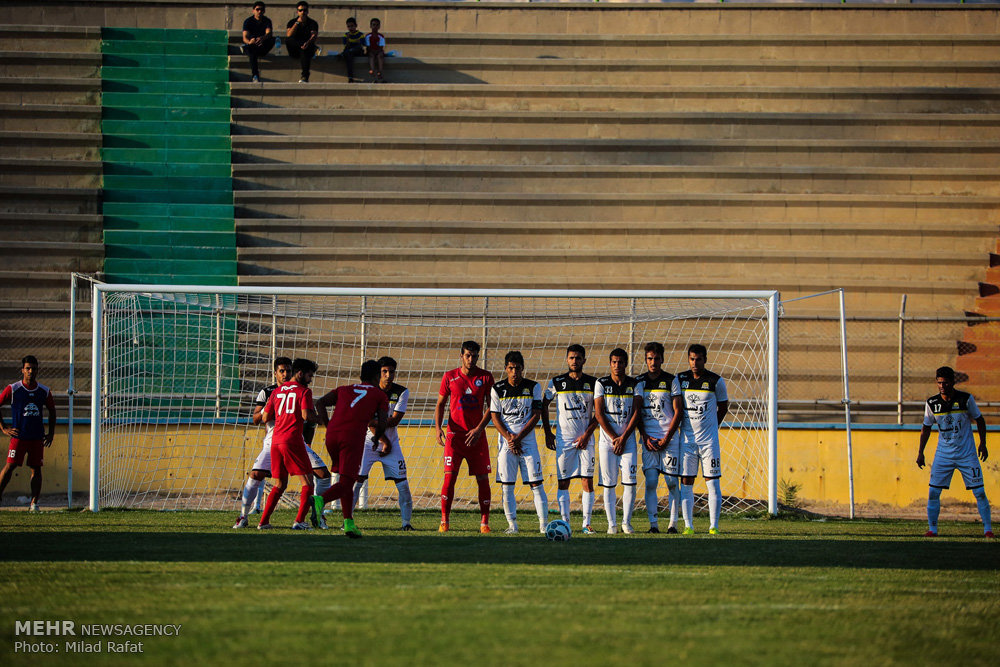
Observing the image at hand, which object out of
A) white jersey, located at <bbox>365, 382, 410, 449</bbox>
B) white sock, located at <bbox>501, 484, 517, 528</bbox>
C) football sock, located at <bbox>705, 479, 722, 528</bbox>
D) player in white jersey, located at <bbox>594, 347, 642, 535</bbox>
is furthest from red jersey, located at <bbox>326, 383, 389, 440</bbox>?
football sock, located at <bbox>705, 479, 722, 528</bbox>

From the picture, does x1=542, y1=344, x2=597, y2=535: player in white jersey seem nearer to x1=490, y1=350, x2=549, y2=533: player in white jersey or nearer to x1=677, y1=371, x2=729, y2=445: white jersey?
x1=490, y1=350, x2=549, y2=533: player in white jersey

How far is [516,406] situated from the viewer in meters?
10.3

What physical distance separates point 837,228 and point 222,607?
15018 millimetres

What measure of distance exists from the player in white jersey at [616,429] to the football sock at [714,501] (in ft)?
2.66

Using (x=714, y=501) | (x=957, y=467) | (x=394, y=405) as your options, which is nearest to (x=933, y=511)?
(x=957, y=467)

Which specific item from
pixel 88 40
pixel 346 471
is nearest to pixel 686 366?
pixel 346 471

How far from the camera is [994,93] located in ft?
65.3

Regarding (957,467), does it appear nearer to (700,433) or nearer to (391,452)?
(700,433)

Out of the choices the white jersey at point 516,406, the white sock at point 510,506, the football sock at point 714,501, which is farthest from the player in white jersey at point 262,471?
the football sock at point 714,501

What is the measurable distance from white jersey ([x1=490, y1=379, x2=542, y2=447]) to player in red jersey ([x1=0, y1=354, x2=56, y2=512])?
5926 millimetres

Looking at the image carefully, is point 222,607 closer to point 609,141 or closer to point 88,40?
point 609,141

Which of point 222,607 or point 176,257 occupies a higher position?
point 176,257

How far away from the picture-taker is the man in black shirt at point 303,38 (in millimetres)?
20297

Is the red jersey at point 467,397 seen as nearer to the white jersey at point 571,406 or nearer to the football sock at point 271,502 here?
the white jersey at point 571,406
